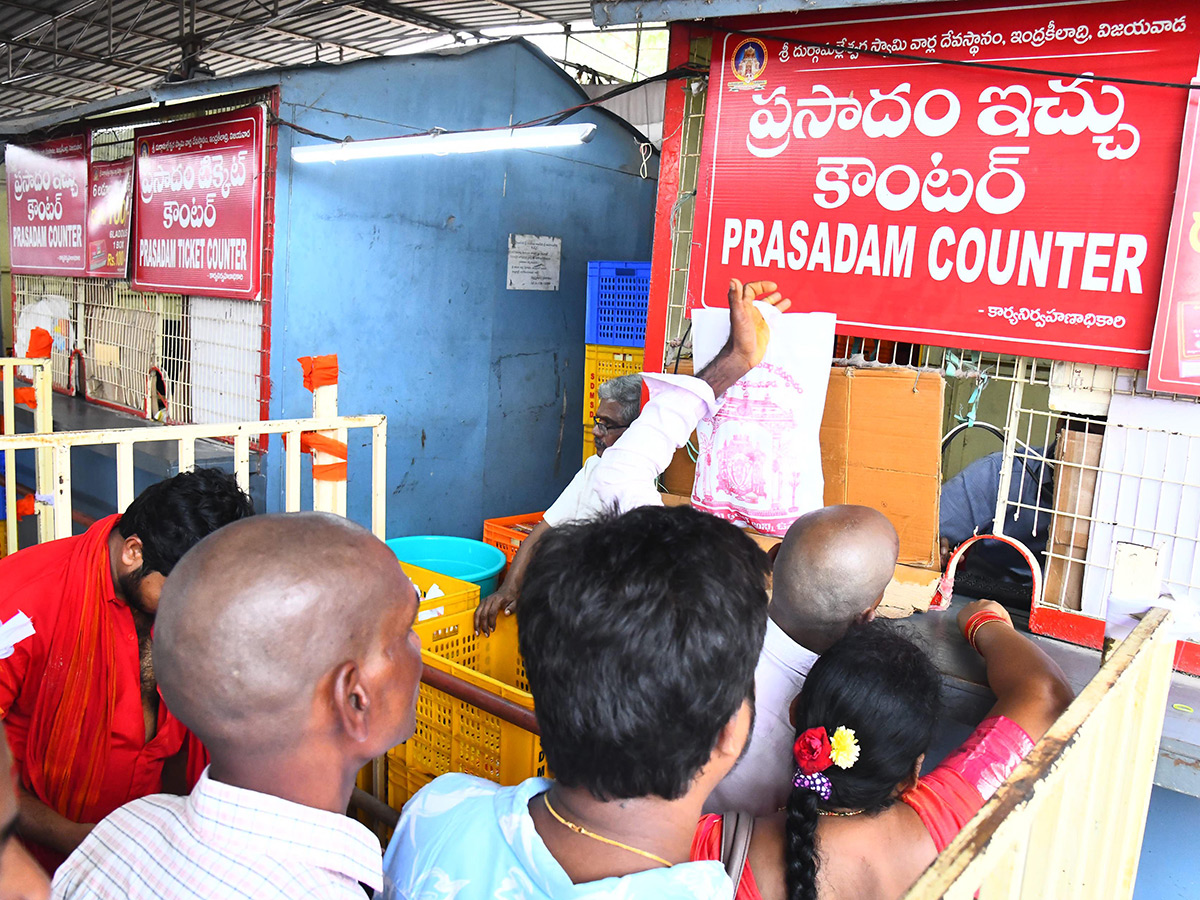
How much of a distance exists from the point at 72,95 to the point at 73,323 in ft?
33.0

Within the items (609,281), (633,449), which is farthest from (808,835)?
(609,281)

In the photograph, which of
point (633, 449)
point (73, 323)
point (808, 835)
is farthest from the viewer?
point (73, 323)

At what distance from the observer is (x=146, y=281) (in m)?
5.74

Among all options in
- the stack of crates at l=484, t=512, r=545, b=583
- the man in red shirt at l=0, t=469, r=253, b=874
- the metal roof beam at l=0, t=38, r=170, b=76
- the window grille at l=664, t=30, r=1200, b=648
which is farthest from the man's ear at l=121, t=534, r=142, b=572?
the metal roof beam at l=0, t=38, r=170, b=76

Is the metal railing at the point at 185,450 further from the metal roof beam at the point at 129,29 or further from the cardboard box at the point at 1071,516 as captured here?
the metal roof beam at the point at 129,29

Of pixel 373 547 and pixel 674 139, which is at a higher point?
pixel 674 139

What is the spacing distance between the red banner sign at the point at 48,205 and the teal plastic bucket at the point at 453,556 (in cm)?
346

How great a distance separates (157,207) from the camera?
5.60m

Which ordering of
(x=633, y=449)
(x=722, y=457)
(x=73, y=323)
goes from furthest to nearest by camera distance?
(x=73, y=323) < (x=722, y=457) < (x=633, y=449)

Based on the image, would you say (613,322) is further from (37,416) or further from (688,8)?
(37,416)

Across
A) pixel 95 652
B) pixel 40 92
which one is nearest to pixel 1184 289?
pixel 95 652

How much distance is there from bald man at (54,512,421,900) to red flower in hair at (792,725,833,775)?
72 centimetres

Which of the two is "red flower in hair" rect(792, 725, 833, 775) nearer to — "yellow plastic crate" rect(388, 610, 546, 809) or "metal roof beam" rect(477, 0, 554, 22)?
"yellow plastic crate" rect(388, 610, 546, 809)

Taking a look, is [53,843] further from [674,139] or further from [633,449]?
[674,139]
